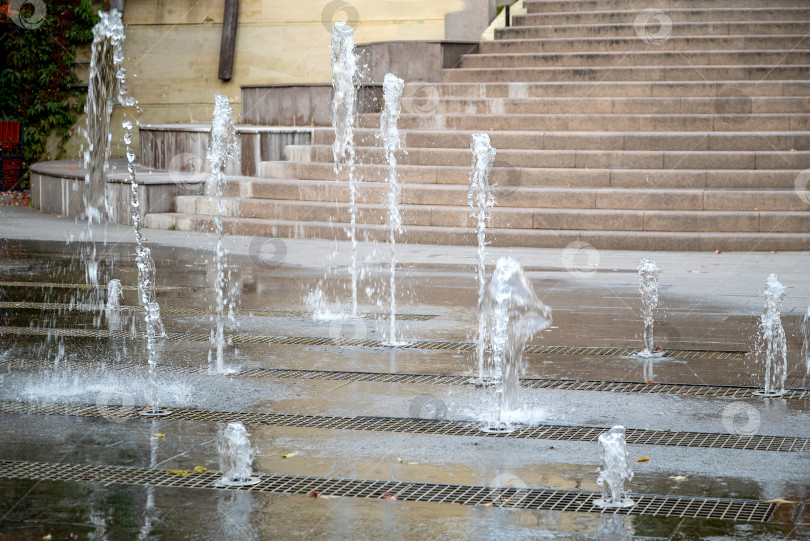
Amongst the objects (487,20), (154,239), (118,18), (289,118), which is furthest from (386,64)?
(118,18)

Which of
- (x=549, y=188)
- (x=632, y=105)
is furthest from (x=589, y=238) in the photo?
(x=632, y=105)

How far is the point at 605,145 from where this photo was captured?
47.2 ft

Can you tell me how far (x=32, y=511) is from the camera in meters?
4.54

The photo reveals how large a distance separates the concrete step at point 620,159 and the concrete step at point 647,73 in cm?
180

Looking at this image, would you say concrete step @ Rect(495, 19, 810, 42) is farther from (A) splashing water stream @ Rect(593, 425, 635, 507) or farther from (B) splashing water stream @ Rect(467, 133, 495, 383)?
(A) splashing water stream @ Rect(593, 425, 635, 507)

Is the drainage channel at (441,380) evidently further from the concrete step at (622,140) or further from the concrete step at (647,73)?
the concrete step at (647,73)

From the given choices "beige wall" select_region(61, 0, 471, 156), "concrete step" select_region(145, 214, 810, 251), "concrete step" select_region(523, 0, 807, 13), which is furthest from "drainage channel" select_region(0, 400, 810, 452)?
"beige wall" select_region(61, 0, 471, 156)

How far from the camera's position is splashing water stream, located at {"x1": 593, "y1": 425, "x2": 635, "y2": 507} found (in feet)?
15.5

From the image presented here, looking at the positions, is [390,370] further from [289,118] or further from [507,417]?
[289,118]

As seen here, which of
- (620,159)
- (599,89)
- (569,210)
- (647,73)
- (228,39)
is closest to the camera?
(569,210)

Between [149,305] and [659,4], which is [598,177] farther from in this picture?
[149,305]

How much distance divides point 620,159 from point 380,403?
27.6ft

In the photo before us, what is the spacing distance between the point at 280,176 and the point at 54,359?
8310 millimetres

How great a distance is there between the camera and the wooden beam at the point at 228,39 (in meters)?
21.3
